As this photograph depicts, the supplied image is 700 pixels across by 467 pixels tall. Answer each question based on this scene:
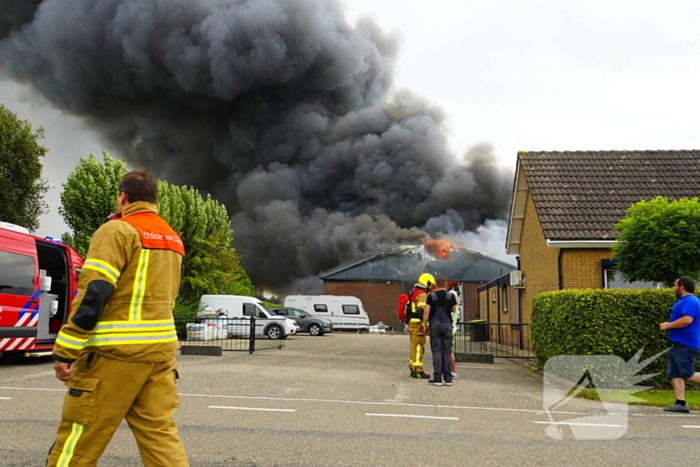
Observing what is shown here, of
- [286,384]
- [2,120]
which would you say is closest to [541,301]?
[286,384]

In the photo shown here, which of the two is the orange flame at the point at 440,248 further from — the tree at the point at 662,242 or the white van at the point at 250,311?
the tree at the point at 662,242

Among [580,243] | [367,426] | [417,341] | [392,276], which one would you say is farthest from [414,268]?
[367,426]

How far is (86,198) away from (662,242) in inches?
716

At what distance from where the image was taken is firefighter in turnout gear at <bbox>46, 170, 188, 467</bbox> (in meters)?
2.53

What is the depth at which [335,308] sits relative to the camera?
3219cm

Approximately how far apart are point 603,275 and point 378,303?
31.4 metres

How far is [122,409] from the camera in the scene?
8.55 ft

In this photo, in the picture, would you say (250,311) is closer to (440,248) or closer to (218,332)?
(218,332)

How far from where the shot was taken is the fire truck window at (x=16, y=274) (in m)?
9.22

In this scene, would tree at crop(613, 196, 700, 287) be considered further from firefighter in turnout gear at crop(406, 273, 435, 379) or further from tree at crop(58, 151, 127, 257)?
tree at crop(58, 151, 127, 257)

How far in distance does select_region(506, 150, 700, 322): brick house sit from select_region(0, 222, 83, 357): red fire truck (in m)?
9.99

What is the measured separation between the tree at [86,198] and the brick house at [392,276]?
24441 millimetres

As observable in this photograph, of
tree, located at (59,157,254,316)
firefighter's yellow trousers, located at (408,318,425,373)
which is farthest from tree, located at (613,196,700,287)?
tree, located at (59,157,254,316)

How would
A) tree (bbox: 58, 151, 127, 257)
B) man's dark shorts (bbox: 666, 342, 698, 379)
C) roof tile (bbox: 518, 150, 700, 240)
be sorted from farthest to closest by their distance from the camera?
tree (bbox: 58, 151, 127, 257) → roof tile (bbox: 518, 150, 700, 240) → man's dark shorts (bbox: 666, 342, 698, 379)
